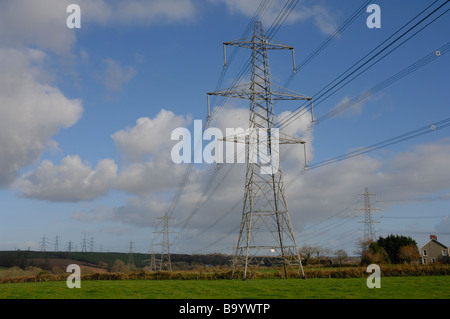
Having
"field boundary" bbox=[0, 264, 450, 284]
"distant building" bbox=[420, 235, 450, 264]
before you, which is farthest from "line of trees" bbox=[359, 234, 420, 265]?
"field boundary" bbox=[0, 264, 450, 284]

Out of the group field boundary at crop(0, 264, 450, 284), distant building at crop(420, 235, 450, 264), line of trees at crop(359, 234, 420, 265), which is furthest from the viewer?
distant building at crop(420, 235, 450, 264)

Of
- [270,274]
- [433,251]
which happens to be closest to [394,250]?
[433,251]

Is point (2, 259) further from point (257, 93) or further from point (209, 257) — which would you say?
point (257, 93)

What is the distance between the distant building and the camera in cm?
11050

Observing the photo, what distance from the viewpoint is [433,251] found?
368 feet

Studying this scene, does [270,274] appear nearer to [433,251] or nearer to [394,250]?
[394,250]

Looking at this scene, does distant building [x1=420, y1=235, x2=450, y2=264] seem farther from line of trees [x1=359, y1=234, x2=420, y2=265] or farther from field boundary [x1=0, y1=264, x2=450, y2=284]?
field boundary [x1=0, y1=264, x2=450, y2=284]

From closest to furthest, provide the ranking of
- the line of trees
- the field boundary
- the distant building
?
1. the field boundary
2. the line of trees
3. the distant building

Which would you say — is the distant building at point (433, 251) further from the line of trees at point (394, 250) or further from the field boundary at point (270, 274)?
the field boundary at point (270, 274)

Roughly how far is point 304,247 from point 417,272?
225ft
